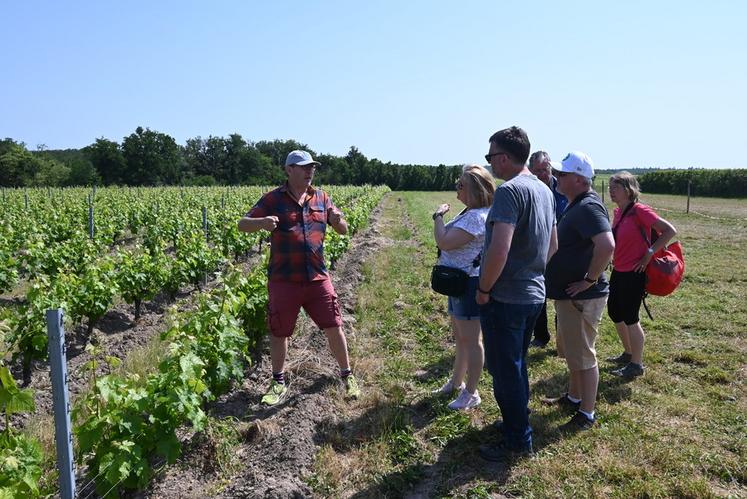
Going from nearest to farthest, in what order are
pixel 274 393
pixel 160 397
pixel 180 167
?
pixel 160 397
pixel 274 393
pixel 180 167

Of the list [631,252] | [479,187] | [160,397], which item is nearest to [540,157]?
[631,252]

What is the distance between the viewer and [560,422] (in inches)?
146

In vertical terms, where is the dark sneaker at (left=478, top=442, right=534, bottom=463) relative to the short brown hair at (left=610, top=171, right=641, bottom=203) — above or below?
below

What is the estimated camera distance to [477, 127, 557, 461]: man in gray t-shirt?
112 inches

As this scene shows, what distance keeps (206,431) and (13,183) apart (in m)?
71.8

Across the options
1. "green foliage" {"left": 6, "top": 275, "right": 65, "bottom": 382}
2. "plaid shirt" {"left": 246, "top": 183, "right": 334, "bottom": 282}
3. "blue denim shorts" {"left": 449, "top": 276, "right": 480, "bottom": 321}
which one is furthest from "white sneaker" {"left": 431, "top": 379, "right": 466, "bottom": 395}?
"green foliage" {"left": 6, "top": 275, "right": 65, "bottom": 382}

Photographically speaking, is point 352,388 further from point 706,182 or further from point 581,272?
point 706,182

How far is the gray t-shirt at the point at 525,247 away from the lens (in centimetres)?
292

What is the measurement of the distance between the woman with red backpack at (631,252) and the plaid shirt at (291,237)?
2.42m

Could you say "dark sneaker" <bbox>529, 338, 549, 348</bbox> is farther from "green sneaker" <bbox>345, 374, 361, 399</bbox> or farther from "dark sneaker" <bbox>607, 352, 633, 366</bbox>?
"green sneaker" <bbox>345, 374, 361, 399</bbox>

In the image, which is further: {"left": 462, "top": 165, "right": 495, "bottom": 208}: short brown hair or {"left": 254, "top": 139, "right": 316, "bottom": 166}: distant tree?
{"left": 254, "top": 139, "right": 316, "bottom": 166}: distant tree

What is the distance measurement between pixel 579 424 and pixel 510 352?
106 centimetres

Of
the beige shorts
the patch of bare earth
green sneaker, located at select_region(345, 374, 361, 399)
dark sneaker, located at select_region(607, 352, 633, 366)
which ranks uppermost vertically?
the beige shorts

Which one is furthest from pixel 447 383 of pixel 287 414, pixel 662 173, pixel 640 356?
pixel 662 173
